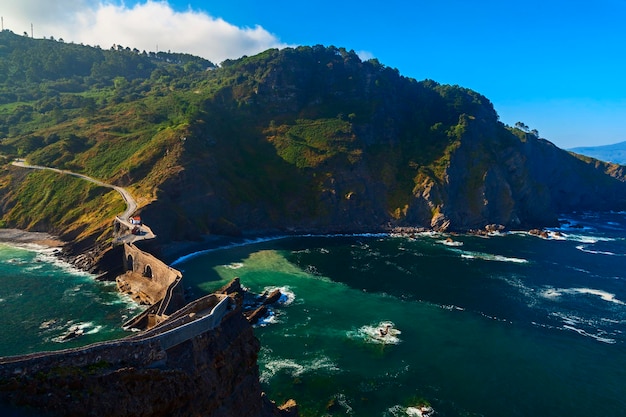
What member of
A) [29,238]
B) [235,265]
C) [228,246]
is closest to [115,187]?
[29,238]

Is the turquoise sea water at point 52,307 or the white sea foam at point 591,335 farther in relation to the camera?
the white sea foam at point 591,335

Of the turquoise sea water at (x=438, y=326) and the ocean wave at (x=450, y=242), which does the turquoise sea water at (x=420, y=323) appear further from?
the ocean wave at (x=450, y=242)

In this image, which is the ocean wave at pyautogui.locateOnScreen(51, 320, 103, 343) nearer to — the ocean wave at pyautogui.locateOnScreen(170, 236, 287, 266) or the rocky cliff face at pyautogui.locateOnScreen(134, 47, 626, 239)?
the ocean wave at pyautogui.locateOnScreen(170, 236, 287, 266)

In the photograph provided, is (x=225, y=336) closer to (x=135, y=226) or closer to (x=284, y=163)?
(x=135, y=226)

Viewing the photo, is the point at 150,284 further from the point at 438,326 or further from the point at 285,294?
the point at 438,326

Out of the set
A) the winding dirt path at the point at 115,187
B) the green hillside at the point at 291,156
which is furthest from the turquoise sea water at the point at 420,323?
the green hillside at the point at 291,156

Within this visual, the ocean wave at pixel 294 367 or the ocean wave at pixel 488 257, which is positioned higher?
the ocean wave at pixel 488 257

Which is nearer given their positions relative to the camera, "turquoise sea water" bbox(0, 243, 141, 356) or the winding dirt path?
"turquoise sea water" bbox(0, 243, 141, 356)

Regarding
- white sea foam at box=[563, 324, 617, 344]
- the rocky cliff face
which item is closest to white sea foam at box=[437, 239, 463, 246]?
the rocky cliff face
